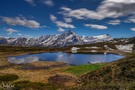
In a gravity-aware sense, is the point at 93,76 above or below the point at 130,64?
below

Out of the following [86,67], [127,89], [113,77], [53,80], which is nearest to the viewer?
[127,89]

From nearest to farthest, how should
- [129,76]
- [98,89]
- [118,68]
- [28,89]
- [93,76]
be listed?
1. [98,89]
2. [28,89]
3. [129,76]
4. [118,68]
5. [93,76]

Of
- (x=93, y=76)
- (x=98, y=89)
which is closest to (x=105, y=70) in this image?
(x=93, y=76)

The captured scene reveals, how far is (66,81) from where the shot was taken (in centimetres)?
5681

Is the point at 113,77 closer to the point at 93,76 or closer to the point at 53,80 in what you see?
the point at 93,76

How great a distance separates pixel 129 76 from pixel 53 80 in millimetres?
23358

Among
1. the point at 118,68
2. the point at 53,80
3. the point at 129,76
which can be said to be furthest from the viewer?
the point at 53,80

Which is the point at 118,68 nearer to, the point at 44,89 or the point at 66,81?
the point at 66,81

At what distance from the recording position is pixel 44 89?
42312 mm

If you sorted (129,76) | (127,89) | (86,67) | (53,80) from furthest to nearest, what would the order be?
(86,67)
(53,80)
(129,76)
(127,89)

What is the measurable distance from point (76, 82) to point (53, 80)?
6.93 metres

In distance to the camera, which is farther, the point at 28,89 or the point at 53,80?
the point at 53,80

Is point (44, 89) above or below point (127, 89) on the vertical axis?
below

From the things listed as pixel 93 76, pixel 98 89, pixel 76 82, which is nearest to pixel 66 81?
pixel 76 82
